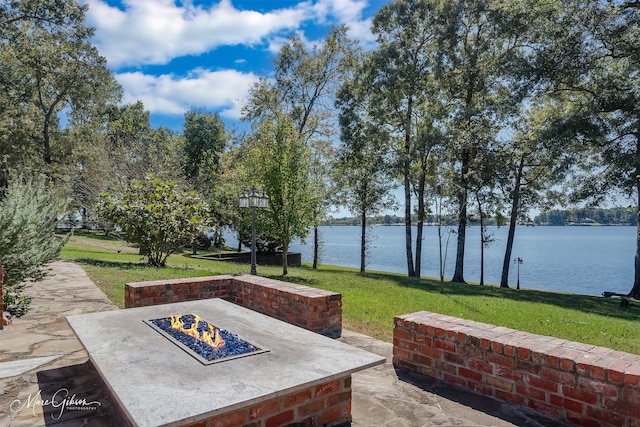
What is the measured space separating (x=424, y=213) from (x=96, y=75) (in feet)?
66.3

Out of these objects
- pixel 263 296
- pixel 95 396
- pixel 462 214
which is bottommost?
pixel 95 396

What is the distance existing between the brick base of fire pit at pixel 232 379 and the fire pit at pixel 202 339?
0.22 feet

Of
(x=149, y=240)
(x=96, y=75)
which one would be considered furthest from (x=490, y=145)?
(x=96, y=75)

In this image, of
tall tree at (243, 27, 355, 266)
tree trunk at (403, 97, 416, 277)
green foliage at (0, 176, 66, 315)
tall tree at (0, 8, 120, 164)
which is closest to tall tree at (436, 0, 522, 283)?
tree trunk at (403, 97, 416, 277)

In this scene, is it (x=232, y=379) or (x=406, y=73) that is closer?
(x=232, y=379)

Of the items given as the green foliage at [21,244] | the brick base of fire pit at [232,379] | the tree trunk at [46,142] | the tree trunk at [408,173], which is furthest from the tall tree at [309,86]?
the brick base of fire pit at [232,379]

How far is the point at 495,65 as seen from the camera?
15766 millimetres

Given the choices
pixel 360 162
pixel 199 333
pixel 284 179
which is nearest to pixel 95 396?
pixel 199 333

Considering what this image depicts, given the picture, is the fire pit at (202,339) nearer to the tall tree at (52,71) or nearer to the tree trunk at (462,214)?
the tree trunk at (462,214)

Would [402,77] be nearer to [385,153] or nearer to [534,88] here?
[385,153]

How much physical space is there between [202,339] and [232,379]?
88 centimetres

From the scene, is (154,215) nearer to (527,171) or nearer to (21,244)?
(21,244)

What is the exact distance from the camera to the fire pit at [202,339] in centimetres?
271

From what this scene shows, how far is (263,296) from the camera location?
5.52m
